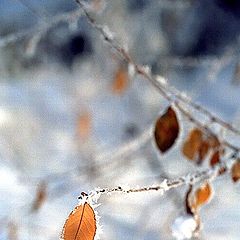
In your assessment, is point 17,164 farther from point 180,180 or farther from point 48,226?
point 180,180

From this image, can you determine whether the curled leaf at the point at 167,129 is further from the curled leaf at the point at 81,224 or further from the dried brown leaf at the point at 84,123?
the dried brown leaf at the point at 84,123

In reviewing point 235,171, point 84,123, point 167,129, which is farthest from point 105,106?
point 167,129

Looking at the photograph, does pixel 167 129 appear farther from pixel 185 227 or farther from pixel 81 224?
pixel 81 224

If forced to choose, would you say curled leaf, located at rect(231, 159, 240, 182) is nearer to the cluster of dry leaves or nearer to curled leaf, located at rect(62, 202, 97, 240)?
the cluster of dry leaves

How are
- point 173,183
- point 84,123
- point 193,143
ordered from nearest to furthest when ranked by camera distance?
1. point 173,183
2. point 193,143
3. point 84,123

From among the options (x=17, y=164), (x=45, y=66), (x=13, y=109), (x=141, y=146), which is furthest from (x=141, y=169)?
(x=45, y=66)

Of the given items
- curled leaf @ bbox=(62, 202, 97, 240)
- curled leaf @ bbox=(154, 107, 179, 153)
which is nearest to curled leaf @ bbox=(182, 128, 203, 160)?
curled leaf @ bbox=(154, 107, 179, 153)

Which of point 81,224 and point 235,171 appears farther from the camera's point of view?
point 235,171

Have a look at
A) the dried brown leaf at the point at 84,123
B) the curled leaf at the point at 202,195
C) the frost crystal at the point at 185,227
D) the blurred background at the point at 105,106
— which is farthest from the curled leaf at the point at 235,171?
the dried brown leaf at the point at 84,123
